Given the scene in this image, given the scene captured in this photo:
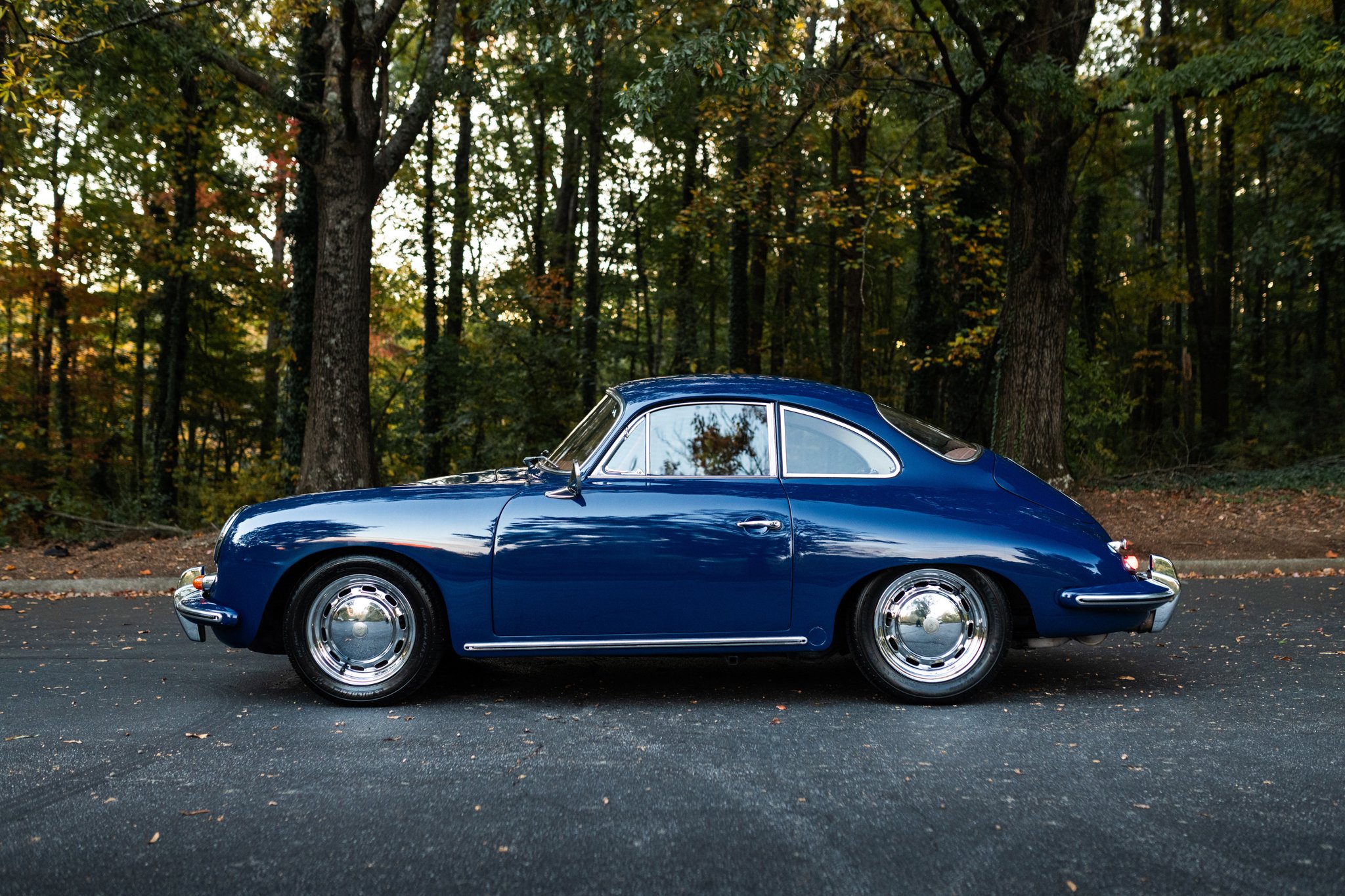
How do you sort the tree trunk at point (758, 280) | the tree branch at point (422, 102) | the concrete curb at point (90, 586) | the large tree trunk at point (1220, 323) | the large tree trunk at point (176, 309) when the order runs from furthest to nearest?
1. the large tree trunk at point (1220, 323)
2. the tree trunk at point (758, 280)
3. the large tree trunk at point (176, 309)
4. the tree branch at point (422, 102)
5. the concrete curb at point (90, 586)

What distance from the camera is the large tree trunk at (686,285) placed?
24172 mm

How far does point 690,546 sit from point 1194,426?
26.9 metres

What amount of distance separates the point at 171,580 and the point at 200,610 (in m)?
5.33

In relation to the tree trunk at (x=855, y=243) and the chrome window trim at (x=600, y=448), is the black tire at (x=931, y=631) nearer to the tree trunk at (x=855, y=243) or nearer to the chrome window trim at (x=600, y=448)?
the chrome window trim at (x=600, y=448)

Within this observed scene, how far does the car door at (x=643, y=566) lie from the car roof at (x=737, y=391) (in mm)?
540

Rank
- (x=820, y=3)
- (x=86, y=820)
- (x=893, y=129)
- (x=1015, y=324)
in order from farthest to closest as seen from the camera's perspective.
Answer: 1. (x=893, y=129)
2. (x=820, y=3)
3. (x=1015, y=324)
4. (x=86, y=820)

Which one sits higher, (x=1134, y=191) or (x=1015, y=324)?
(x=1134, y=191)

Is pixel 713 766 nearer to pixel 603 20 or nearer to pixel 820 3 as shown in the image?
pixel 603 20

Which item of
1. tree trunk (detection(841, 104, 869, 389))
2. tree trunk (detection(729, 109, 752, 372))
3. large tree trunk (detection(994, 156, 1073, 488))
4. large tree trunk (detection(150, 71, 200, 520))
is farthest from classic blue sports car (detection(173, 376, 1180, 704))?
tree trunk (detection(729, 109, 752, 372))

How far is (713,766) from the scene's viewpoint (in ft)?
12.6

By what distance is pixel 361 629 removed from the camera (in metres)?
4.84

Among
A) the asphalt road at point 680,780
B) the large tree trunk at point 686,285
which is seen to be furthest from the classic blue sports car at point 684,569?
the large tree trunk at point 686,285

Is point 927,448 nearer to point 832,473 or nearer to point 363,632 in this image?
point 832,473

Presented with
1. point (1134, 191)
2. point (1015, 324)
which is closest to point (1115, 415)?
point (1015, 324)
